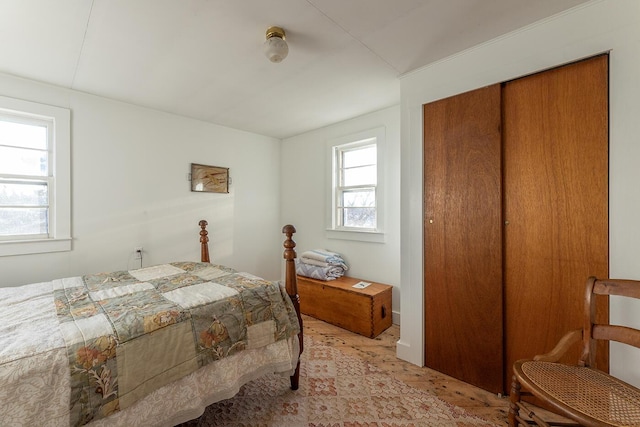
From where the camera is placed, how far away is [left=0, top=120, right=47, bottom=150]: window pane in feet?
7.52

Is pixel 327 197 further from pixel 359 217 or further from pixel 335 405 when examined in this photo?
pixel 335 405

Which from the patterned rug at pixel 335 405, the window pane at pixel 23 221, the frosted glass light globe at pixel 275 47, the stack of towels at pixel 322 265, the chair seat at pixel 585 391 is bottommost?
the patterned rug at pixel 335 405

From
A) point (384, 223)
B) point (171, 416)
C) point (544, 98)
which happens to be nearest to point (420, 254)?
point (384, 223)

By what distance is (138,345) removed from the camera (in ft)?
3.88

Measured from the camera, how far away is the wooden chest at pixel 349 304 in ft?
8.73

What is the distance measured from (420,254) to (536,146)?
1.04m

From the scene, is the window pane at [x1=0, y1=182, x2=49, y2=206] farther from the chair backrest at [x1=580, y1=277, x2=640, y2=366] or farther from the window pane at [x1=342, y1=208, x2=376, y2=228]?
the chair backrest at [x1=580, y1=277, x2=640, y2=366]

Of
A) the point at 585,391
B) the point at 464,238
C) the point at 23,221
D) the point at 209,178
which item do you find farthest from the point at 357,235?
the point at 23,221

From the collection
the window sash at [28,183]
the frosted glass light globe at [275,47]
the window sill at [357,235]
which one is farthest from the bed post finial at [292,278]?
the window sash at [28,183]

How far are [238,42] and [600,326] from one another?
2602 mm

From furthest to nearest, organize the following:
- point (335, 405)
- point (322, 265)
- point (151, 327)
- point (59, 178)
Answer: point (322, 265)
point (59, 178)
point (335, 405)
point (151, 327)

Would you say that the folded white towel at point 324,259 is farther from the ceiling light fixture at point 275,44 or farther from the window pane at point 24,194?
the window pane at point 24,194

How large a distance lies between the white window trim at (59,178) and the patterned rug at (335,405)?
205 cm

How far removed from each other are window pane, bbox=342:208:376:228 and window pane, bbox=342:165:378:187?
0.33 m
